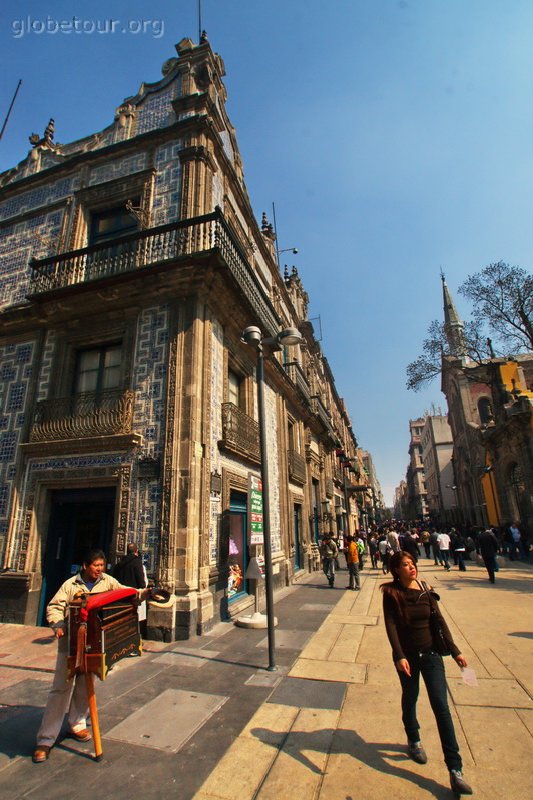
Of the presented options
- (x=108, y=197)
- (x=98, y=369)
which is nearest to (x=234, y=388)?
(x=98, y=369)

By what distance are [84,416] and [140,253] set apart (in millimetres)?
4253

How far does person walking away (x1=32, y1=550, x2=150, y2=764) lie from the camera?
11.6 feet

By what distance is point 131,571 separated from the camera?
706cm

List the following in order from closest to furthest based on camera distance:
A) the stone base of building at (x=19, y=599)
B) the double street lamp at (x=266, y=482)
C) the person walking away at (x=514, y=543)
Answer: the double street lamp at (x=266, y=482) → the stone base of building at (x=19, y=599) → the person walking away at (x=514, y=543)

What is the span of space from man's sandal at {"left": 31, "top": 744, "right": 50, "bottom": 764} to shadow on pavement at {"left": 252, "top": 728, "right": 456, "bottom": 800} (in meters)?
1.83

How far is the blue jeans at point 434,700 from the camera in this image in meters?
2.94

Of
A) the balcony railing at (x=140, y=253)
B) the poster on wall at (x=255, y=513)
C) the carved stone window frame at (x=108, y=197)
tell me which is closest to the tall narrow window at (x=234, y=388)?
the balcony railing at (x=140, y=253)

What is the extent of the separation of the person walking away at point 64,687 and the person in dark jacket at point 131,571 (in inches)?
121

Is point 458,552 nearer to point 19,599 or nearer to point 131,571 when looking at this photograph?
point 131,571

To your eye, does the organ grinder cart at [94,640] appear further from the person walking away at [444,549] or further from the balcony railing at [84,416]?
the person walking away at [444,549]

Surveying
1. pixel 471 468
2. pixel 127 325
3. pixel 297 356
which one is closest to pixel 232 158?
pixel 127 325

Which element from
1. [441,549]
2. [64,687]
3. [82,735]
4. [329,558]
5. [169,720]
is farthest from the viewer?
[441,549]

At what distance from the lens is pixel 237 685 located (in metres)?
4.95

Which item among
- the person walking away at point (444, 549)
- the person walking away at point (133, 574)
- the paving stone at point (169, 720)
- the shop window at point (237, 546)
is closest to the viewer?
the paving stone at point (169, 720)
